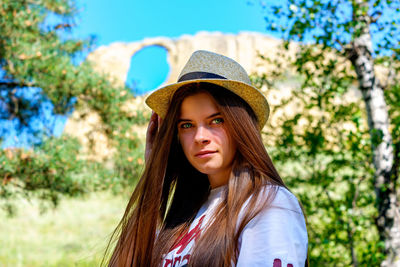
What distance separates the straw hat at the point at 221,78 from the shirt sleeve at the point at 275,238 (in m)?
0.43

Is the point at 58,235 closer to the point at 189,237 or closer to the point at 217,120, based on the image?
the point at 189,237

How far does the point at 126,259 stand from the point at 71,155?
253cm

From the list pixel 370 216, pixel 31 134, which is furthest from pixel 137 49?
pixel 370 216

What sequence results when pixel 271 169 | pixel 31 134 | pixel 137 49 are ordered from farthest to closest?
pixel 137 49 < pixel 31 134 < pixel 271 169

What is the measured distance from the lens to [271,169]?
1.44 m

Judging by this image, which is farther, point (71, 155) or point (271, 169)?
point (71, 155)

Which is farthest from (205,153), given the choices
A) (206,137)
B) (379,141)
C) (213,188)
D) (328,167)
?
(328,167)

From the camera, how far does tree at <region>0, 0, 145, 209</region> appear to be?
391 cm

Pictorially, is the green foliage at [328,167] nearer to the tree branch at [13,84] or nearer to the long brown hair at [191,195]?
the long brown hair at [191,195]

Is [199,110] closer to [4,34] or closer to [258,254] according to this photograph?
[258,254]

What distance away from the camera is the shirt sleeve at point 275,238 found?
1.14 meters

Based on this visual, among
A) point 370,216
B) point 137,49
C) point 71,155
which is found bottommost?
point 370,216

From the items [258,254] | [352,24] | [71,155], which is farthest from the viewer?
[71,155]

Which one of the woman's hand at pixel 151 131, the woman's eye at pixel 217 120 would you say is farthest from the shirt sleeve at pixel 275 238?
the woman's hand at pixel 151 131
